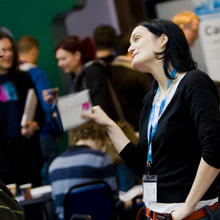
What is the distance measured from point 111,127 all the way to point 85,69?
Result: 1.68m

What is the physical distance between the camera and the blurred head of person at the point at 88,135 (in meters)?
3.26

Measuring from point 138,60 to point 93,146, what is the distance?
1.48 meters

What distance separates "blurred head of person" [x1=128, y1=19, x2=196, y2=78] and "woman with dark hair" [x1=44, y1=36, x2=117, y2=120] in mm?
1363

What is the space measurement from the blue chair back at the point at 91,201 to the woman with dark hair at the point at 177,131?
3.60 feet

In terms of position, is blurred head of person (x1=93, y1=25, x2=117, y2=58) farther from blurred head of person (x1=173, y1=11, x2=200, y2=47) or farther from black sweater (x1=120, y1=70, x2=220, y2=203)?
black sweater (x1=120, y1=70, x2=220, y2=203)

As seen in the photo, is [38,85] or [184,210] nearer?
[184,210]

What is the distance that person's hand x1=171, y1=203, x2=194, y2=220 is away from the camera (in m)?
1.78

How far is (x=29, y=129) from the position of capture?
423 centimetres

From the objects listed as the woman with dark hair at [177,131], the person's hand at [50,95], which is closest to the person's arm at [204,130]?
the woman with dark hair at [177,131]

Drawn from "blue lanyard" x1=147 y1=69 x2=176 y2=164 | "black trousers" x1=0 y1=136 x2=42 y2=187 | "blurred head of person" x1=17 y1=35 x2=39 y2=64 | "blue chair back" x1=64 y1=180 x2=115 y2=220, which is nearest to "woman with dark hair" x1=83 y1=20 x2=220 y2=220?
"blue lanyard" x1=147 y1=69 x2=176 y2=164

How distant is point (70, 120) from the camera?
1927 millimetres

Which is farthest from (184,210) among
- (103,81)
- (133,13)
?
(133,13)

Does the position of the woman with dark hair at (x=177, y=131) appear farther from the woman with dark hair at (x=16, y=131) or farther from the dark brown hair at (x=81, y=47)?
the woman with dark hair at (x=16, y=131)

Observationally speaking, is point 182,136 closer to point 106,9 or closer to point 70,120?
point 70,120
